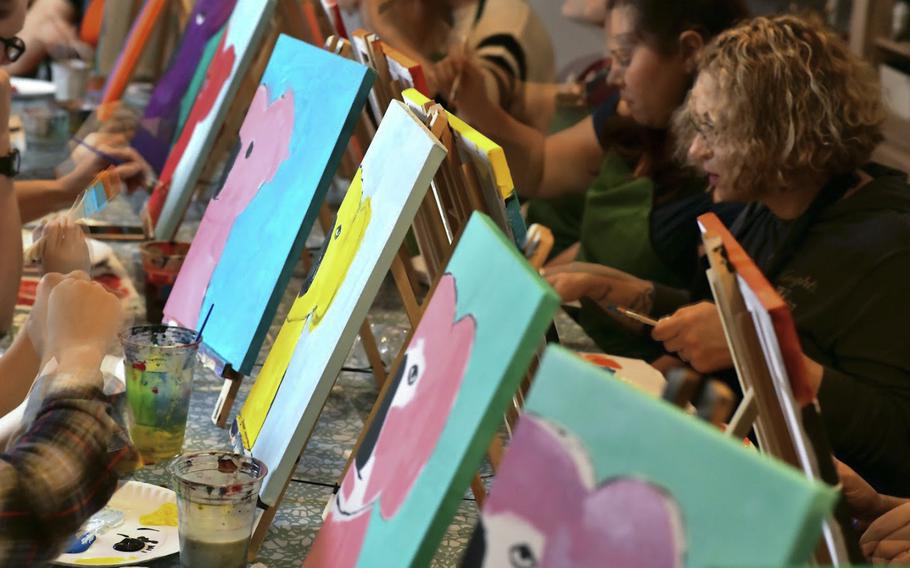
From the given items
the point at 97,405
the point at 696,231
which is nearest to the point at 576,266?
the point at 696,231

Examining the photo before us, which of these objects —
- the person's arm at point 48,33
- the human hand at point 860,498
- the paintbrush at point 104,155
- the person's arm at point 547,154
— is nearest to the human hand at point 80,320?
the human hand at point 860,498

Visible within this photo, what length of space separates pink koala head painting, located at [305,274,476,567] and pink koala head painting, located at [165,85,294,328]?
72cm

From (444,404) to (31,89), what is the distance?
3245 millimetres

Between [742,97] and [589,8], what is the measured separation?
160 cm

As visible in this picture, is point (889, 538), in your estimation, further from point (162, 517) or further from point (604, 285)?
point (604, 285)

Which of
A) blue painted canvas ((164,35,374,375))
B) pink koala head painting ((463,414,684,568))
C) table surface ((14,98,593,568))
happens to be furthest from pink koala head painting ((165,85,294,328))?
pink koala head painting ((463,414,684,568))

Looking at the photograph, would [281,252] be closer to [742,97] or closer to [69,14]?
[742,97]

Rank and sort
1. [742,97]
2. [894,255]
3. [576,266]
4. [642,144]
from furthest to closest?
[642,144]
[576,266]
[742,97]
[894,255]

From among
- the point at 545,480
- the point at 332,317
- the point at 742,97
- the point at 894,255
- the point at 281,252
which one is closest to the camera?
the point at 545,480

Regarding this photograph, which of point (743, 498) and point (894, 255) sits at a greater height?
point (743, 498)

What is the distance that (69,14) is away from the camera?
4125 mm

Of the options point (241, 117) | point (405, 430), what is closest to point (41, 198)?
point (241, 117)

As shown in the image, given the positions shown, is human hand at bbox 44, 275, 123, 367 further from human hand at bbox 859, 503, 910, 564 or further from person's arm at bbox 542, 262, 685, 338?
person's arm at bbox 542, 262, 685, 338

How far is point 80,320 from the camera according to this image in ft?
4.28
